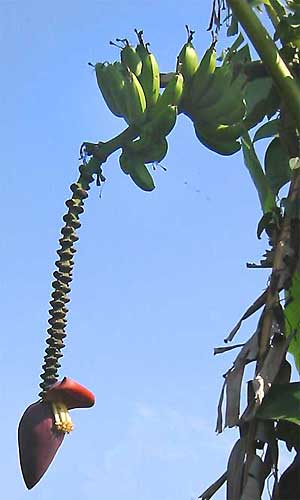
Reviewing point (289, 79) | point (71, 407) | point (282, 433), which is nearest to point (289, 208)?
point (289, 79)

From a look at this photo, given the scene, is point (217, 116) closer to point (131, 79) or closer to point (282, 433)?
point (131, 79)

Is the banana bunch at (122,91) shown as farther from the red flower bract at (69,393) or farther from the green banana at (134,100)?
the red flower bract at (69,393)

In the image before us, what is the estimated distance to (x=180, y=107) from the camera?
1347 millimetres

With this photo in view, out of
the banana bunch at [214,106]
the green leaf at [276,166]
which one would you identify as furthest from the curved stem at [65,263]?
the green leaf at [276,166]

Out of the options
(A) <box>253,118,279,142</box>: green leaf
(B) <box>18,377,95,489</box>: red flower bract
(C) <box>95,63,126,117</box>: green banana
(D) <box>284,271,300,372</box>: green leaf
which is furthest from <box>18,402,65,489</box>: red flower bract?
(A) <box>253,118,279,142</box>: green leaf

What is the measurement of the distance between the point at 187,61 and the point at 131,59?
2.8 inches

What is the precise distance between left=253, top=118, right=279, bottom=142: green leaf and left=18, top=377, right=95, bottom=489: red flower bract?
20.6 inches

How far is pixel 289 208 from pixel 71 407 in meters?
0.37

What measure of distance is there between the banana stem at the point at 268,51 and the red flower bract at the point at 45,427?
0.43 m

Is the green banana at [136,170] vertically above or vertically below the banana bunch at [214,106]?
below

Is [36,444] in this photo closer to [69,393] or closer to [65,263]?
[69,393]

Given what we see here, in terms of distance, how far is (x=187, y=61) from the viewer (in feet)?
4.46

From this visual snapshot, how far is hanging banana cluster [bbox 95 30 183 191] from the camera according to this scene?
1.26 m

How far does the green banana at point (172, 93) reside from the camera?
1287mm
